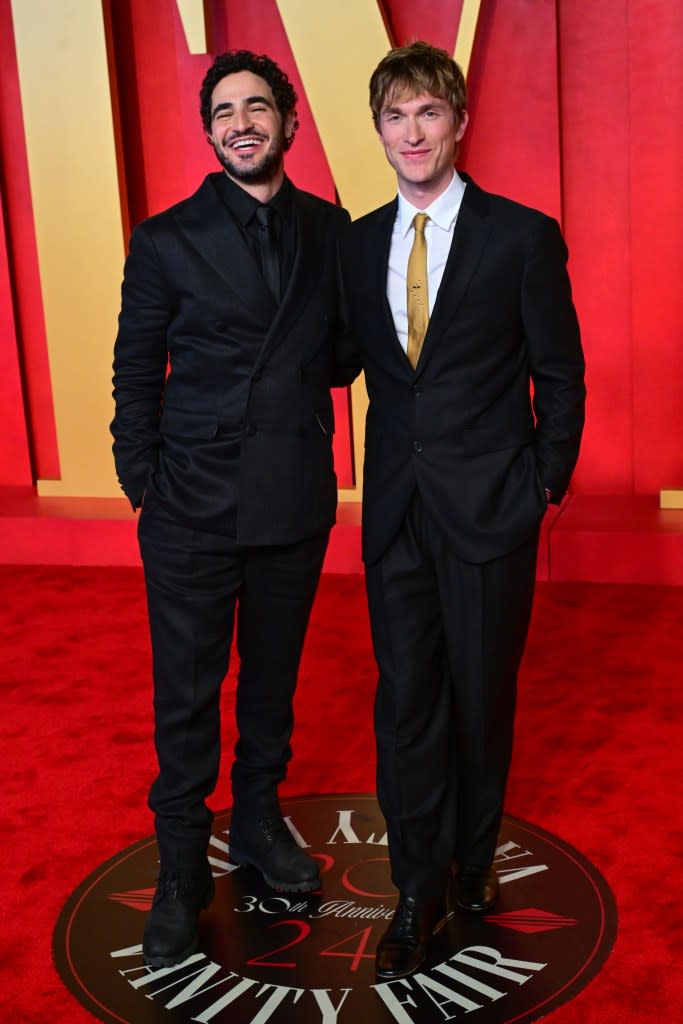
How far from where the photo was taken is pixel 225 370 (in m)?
2.59

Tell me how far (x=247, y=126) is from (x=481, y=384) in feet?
2.22

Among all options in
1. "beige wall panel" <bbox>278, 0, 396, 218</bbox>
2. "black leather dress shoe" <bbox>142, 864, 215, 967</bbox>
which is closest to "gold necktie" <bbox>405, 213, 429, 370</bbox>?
"black leather dress shoe" <bbox>142, 864, 215, 967</bbox>

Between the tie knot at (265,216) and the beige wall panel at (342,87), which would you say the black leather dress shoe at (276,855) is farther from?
the beige wall panel at (342,87)

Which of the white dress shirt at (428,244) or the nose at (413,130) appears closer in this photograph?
the nose at (413,130)

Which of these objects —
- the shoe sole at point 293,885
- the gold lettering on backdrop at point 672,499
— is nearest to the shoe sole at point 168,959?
the shoe sole at point 293,885

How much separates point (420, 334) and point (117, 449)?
72 cm

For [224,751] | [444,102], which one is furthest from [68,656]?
[444,102]

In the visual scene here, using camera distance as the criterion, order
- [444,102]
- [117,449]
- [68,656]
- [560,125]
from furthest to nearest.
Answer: [560,125] → [68,656] → [117,449] → [444,102]

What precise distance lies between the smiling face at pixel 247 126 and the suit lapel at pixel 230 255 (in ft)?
0.34

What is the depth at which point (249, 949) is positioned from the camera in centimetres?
260

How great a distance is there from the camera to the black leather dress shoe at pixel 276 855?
9.26 feet

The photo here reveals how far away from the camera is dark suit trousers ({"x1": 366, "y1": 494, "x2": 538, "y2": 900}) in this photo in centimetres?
247

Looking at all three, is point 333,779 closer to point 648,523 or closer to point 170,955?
point 170,955

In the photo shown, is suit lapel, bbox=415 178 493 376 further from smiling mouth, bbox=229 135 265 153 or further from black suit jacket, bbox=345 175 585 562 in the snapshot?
smiling mouth, bbox=229 135 265 153
